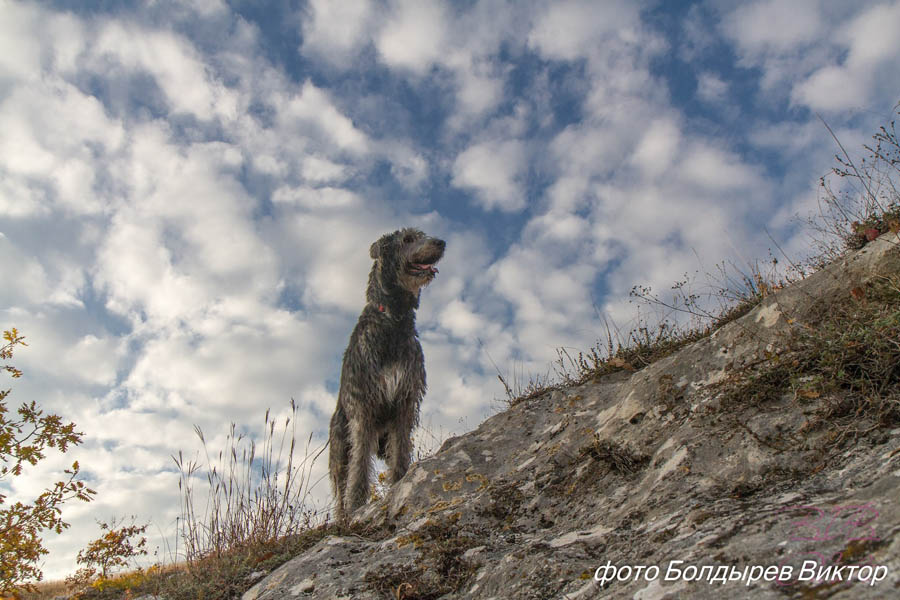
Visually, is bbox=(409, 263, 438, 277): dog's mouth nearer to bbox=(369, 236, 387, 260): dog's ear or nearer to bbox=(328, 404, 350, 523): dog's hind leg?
bbox=(369, 236, 387, 260): dog's ear

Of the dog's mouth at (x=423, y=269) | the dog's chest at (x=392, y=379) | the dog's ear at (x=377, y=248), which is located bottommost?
the dog's chest at (x=392, y=379)

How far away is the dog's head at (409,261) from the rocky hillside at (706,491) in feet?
10.4

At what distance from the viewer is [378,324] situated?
685cm

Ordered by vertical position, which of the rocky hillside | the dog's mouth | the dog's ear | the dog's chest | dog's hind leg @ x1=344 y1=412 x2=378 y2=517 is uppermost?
the dog's ear

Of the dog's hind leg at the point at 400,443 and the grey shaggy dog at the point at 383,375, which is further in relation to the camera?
the dog's hind leg at the point at 400,443

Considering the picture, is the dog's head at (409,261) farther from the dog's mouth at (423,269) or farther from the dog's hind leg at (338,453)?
the dog's hind leg at (338,453)

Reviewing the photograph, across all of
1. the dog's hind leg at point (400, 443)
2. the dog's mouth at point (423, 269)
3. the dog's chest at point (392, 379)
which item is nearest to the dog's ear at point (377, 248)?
the dog's mouth at point (423, 269)

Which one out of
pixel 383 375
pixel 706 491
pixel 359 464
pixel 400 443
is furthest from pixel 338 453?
pixel 706 491

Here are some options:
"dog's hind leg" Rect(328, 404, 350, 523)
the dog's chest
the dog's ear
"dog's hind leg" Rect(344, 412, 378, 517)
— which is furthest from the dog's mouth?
"dog's hind leg" Rect(328, 404, 350, 523)

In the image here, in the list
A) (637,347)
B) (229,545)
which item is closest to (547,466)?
(637,347)

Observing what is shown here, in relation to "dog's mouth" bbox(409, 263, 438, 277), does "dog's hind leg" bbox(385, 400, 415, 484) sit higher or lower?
lower

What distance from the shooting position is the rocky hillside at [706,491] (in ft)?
4.70

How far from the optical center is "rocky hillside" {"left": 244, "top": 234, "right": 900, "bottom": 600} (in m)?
1.43

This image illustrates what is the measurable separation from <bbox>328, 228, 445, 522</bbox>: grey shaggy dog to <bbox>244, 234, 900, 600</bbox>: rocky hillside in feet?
8.04
